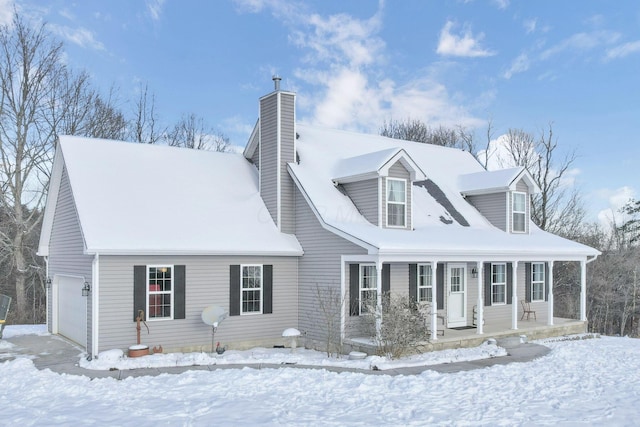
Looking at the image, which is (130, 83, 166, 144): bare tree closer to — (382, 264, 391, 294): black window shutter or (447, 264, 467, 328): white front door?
(382, 264, 391, 294): black window shutter

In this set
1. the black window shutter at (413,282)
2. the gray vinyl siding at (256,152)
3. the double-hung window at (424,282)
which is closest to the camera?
the black window shutter at (413,282)

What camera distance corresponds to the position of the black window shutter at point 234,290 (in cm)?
1458

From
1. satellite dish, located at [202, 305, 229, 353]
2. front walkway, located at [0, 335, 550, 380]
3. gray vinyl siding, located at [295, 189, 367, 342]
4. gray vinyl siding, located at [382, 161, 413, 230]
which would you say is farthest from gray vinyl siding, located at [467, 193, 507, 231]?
satellite dish, located at [202, 305, 229, 353]

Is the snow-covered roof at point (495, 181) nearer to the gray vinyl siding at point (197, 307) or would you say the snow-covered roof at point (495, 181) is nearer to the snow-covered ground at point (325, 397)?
the gray vinyl siding at point (197, 307)

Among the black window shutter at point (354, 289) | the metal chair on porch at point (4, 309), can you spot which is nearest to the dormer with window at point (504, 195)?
the black window shutter at point (354, 289)

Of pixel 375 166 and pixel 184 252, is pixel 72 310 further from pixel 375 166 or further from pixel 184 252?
pixel 375 166

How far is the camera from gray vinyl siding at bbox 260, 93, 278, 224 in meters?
Answer: 16.5

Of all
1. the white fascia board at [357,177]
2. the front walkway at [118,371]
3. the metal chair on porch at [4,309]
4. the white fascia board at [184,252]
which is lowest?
the front walkway at [118,371]

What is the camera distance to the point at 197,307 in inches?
553

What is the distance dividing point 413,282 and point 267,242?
4.40m

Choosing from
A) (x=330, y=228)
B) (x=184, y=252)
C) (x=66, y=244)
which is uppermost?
(x=330, y=228)

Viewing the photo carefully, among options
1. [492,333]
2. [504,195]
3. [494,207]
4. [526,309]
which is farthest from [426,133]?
[492,333]

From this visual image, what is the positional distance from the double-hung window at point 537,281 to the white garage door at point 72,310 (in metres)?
14.8

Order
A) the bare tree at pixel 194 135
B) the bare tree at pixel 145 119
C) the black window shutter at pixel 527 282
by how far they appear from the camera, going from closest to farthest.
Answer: the black window shutter at pixel 527 282
the bare tree at pixel 145 119
the bare tree at pixel 194 135
